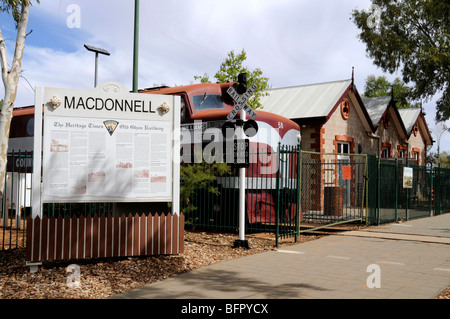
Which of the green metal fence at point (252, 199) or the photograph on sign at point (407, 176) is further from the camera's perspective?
the photograph on sign at point (407, 176)

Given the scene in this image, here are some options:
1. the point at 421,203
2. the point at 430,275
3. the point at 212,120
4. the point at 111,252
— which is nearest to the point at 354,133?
the point at 421,203

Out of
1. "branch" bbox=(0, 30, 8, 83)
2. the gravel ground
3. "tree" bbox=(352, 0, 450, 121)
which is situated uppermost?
"tree" bbox=(352, 0, 450, 121)

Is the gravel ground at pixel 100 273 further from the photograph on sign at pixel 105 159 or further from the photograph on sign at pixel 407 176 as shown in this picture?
the photograph on sign at pixel 407 176

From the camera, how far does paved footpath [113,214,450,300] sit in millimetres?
5660

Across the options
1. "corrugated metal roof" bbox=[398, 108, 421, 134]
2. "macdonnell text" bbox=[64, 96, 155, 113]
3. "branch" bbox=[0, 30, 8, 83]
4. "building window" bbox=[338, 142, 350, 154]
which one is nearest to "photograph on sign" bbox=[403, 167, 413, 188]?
"building window" bbox=[338, 142, 350, 154]

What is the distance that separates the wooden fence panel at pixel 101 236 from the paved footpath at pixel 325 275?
3.20 ft

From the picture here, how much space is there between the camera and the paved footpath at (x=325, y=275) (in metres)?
5.66

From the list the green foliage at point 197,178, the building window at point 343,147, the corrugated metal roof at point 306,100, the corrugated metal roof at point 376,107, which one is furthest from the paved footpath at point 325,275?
the corrugated metal roof at point 376,107

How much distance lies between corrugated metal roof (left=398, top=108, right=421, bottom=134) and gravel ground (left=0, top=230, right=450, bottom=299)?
23.6 m

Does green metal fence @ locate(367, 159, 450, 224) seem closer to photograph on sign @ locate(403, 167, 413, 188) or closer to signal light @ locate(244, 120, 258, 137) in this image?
photograph on sign @ locate(403, 167, 413, 188)

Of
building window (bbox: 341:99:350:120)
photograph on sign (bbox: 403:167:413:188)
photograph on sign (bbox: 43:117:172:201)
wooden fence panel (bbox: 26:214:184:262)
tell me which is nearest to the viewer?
wooden fence panel (bbox: 26:214:184:262)

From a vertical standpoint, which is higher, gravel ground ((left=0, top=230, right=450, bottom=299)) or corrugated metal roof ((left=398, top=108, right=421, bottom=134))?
corrugated metal roof ((left=398, top=108, right=421, bottom=134))

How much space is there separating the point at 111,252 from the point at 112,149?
172 cm

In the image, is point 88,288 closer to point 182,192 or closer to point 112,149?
point 112,149
